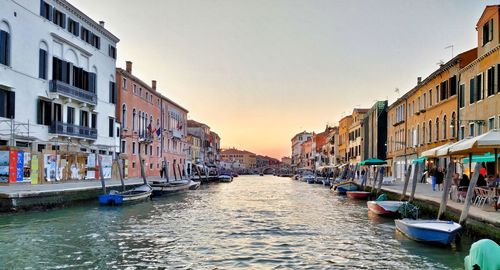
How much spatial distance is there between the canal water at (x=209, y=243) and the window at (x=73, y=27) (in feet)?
55.2

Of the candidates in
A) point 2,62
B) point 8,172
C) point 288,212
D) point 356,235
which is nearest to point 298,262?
point 356,235

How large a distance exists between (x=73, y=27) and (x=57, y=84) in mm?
5312

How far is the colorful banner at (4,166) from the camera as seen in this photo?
24.3 meters

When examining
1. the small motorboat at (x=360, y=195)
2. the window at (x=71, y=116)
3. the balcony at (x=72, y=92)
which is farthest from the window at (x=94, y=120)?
the small motorboat at (x=360, y=195)

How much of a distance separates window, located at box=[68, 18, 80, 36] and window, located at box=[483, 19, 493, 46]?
2601 cm

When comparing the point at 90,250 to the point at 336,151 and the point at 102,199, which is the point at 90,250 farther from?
the point at 336,151

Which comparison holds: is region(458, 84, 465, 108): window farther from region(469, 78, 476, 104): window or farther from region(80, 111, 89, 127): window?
region(80, 111, 89, 127): window

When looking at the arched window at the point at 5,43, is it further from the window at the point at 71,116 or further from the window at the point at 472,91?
the window at the point at 472,91

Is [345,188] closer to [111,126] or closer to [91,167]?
[91,167]

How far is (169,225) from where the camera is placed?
18.1 m

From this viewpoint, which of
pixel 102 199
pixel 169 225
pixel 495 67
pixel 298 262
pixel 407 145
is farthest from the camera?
pixel 407 145

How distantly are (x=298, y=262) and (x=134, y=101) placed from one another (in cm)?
3964

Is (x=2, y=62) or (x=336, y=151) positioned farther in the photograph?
(x=336, y=151)

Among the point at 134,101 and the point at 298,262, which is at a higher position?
the point at 134,101
